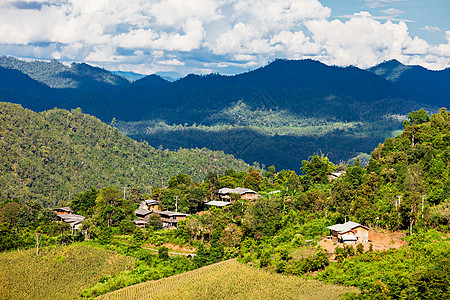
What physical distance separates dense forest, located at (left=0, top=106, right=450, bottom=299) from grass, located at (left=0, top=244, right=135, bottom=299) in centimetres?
228

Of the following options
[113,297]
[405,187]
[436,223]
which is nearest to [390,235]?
[436,223]

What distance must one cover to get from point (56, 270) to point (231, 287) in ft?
65.7

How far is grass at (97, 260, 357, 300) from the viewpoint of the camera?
131ft

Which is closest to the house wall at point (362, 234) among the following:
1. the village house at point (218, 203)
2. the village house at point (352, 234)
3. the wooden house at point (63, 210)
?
the village house at point (352, 234)

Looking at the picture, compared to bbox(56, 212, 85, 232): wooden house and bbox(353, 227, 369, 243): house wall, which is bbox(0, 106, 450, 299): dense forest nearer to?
bbox(56, 212, 85, 232): wooden house

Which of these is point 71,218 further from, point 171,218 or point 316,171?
point 316,171

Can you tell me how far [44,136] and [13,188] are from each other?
30.9 m

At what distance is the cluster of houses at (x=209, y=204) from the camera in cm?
4872

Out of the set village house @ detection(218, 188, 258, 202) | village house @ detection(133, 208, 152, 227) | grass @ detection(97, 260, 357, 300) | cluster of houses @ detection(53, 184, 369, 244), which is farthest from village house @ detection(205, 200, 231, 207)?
grass @ detection(97, 260, 357, 300)

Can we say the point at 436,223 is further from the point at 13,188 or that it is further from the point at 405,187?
the point at 13,188

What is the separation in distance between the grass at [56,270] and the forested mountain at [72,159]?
172 feet

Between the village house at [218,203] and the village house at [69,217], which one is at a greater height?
the village house at [218,203]

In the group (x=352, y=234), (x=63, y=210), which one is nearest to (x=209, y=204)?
(x=63, y=210)

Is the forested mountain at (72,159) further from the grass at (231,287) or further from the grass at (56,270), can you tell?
the grass at (231,287)
